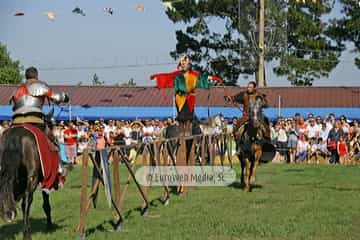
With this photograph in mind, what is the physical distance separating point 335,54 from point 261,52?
10.9m

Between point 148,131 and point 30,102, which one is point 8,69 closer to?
point 148,131

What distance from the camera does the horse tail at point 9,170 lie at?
10141 mm

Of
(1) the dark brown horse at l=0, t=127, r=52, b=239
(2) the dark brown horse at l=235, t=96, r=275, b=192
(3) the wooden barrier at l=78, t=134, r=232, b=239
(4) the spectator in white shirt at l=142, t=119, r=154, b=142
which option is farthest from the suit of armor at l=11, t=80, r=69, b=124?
(4) the spectator in white shirt at l=142, t=119, r=154, b=142

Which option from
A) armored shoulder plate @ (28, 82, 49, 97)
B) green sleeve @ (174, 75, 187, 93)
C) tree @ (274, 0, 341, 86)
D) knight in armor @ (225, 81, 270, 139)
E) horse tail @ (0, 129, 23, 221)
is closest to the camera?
horse tail @ (0, 129, 23, 221)

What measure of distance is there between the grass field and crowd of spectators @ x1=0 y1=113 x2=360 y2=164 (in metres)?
8.68

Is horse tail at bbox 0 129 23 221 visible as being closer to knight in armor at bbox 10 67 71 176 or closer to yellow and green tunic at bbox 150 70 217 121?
knight in armor at bbox 10 67 71 176

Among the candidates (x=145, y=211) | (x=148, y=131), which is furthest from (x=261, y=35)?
(x=145, y=211)

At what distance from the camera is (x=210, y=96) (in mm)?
42312

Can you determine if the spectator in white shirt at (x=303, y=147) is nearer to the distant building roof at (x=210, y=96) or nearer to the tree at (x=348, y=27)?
the distant building roof at (x=210, y=96)

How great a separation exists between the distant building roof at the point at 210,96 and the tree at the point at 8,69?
107ft

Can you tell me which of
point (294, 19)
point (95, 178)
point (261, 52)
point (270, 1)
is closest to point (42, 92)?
point (95, 178)

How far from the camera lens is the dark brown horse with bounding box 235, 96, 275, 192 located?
1611 centimetres

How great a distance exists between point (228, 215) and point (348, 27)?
40151 mm

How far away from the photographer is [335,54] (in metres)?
51.2
